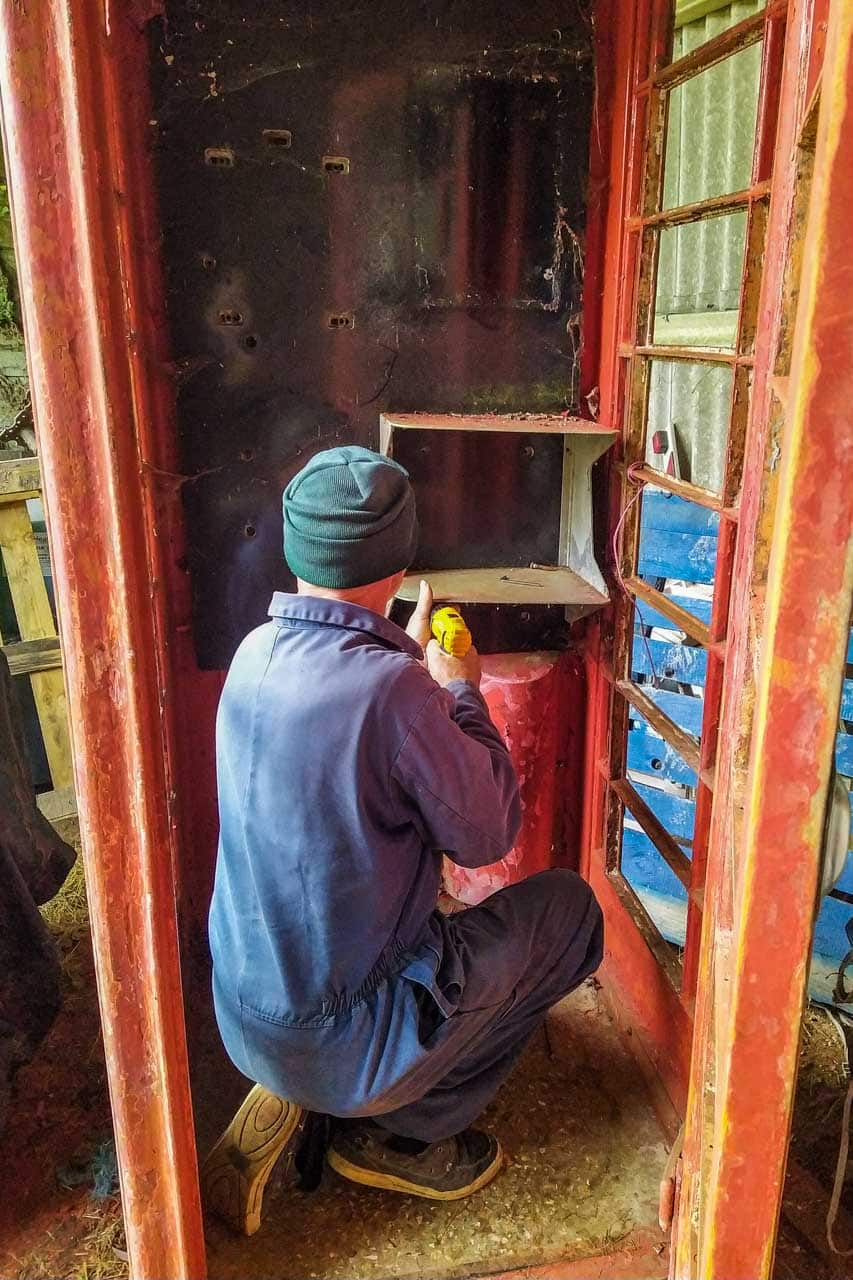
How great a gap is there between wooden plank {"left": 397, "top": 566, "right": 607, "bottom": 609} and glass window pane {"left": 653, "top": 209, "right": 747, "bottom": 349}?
73.8 inches

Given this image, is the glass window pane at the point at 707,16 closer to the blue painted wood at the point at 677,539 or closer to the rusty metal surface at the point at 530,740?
the blue painted wood at the point at 677,539

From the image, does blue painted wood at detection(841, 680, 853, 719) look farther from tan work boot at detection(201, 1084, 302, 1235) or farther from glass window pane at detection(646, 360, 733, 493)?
tan work boot at detection(201, 1084, 302, 1235)

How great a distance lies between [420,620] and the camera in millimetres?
2160

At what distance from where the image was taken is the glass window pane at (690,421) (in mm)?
4082

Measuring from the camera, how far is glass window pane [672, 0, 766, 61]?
137 inches

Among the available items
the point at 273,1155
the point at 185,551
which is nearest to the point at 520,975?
the point at 273,1155

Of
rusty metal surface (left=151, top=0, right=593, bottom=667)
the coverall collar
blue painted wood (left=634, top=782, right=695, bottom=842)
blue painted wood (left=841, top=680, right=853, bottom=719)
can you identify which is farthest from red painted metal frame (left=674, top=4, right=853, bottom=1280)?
blue painted wood (left=634, top=782, right=695, bottom=842)

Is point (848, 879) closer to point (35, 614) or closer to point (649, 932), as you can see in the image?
point (649, 932)

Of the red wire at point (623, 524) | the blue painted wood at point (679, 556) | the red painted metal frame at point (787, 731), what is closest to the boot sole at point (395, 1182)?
the red painted metal frame at point (787, 731)

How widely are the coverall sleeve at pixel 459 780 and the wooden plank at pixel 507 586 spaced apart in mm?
550

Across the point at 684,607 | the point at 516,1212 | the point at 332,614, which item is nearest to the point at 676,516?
the point at 684,607

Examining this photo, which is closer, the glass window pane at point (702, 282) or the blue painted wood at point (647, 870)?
the blue painted wood at point (647, 870)

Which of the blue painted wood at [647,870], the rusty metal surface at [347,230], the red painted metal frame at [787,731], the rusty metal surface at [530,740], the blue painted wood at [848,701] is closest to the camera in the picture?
the red painted metal frame at [787,731]

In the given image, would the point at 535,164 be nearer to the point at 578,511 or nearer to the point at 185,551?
the point at 578,511
